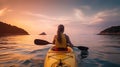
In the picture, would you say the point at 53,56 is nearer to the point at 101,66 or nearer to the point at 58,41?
the point at 58,41

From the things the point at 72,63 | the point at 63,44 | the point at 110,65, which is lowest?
the point at 110,65

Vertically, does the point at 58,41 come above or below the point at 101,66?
above

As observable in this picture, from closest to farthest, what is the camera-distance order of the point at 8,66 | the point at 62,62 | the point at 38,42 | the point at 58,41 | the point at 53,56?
1. the point at 62,62
2. the point at 53,56
3. the point at 58,41
4. the point at 8,66
5. the point at 38,42

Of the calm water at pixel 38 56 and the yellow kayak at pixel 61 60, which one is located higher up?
the yellow kayak at pixel 61 60

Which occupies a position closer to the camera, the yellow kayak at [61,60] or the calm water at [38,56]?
the yellow kayak at [61,60]

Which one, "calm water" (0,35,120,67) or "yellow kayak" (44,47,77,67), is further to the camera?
"calm water" (0,35,120,67)

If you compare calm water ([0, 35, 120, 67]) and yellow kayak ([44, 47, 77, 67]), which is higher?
yellow kayak ([44, 47, 77, 67])

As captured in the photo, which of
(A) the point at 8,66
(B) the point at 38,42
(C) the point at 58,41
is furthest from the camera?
(B) the point at 38,42

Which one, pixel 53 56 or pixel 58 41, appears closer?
pixel 53 56

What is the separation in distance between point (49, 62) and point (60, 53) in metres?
1.06

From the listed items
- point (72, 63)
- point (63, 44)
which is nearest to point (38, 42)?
point (63, 44)

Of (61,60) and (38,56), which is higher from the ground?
(61,60)

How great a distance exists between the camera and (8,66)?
12500 mm

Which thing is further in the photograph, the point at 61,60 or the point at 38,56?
the point at 38,56
